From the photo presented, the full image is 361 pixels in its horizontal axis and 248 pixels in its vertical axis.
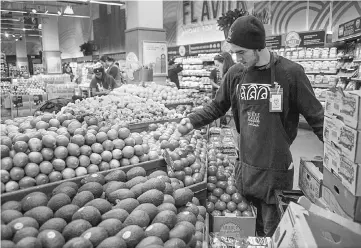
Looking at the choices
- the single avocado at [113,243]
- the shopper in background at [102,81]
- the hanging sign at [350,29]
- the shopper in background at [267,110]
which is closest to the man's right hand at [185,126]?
the shopper in background at [267,110]

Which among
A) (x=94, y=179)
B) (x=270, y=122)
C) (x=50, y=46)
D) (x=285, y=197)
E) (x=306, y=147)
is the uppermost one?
(x=50, y=46)

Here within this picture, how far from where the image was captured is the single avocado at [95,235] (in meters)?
1.37

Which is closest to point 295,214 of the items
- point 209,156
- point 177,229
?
point 177,229

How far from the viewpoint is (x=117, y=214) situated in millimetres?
1576

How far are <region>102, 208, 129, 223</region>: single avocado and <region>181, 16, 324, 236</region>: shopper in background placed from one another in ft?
3.82

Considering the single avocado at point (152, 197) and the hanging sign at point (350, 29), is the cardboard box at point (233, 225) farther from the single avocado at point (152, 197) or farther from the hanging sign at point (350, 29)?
the hanging sign at point (350, 29)

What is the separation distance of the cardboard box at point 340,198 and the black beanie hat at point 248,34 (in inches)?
38.2

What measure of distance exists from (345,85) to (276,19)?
4.30 m

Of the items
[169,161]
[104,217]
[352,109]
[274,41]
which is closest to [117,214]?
[104,217]

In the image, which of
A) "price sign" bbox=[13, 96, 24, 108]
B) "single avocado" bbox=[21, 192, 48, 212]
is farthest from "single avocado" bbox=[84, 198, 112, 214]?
"price sign" bbox=[13, 96, 24, 108]

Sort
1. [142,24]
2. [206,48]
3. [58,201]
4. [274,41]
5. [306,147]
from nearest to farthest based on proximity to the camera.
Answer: [58,201]
[306,147]
[142,24]
[274,41]
[206,48]

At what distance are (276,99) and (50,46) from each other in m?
19.7

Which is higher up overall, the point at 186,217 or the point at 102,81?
the point at 102,81

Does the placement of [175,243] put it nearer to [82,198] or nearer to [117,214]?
[117,214]
